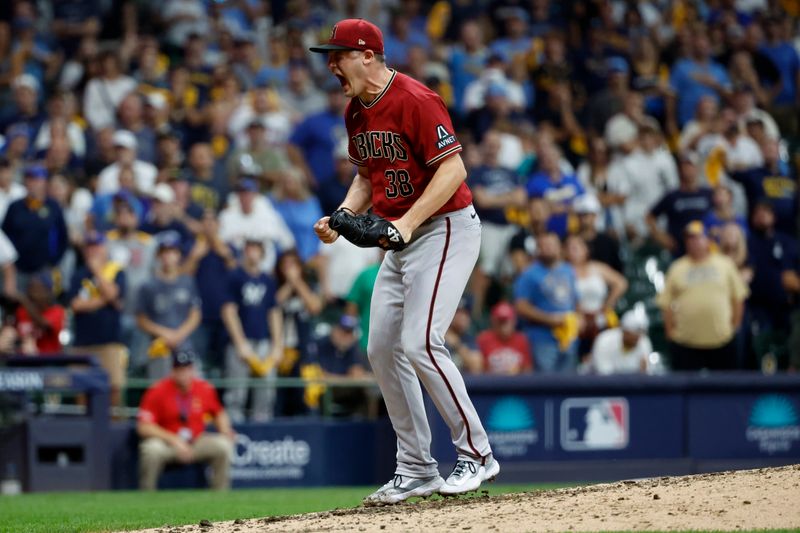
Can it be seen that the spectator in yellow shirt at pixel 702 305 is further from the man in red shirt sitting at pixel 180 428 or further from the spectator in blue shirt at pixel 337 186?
the man in red shirt sitting at pixel 180 428

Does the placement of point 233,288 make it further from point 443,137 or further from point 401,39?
point 443,137

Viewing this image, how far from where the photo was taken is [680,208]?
15.9m

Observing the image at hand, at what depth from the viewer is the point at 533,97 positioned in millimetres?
17828

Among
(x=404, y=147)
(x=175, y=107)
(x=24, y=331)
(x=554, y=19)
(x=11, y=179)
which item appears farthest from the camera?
(x=554, y=19)

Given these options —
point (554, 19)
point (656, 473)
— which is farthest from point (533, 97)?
point (656, 473)

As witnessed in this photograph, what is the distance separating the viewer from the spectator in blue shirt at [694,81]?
18.3m

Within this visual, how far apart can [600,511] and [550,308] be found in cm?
781

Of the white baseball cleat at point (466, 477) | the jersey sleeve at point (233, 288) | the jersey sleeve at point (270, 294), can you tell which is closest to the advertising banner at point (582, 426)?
the jersey sleeve at point (270, 294)

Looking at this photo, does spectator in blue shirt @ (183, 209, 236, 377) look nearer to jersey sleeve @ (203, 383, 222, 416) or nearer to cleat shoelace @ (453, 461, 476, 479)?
jersey sleeve @ (203, 383, 222, 416)

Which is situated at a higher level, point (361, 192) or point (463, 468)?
point (361, 192)

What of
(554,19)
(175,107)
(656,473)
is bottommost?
(656,473)

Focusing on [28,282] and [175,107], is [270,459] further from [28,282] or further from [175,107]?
[175,107]

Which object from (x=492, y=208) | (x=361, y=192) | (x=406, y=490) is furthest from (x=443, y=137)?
(x=492, y=208)

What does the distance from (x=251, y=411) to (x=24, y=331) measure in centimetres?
228
